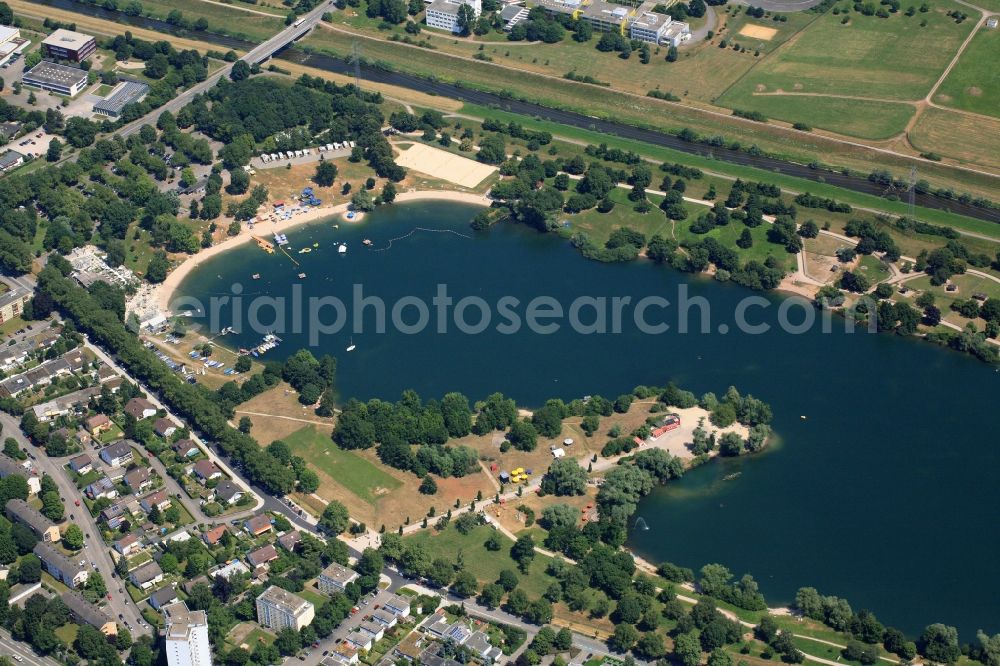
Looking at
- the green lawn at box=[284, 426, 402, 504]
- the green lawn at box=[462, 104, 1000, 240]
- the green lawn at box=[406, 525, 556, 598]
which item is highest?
the green lawn at box=[462, 104, 1000, 240]

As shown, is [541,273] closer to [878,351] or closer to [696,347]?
[696,347]

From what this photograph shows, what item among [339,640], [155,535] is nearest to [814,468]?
[339,640]

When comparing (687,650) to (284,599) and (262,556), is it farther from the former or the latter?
(262,556)

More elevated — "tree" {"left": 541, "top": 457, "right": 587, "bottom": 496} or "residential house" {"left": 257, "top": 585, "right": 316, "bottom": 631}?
"tree" {"left": 541, "top": 457, "right": 587, "bottom": 496}

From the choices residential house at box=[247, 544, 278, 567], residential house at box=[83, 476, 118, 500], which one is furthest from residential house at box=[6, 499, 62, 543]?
residential house at box=[247, 544, 278, 567]

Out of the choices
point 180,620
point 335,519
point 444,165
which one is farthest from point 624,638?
point 444,165

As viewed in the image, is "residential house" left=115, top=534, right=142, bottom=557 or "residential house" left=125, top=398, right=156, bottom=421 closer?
"residential house" left=115, top=534, right=142, bottom=557

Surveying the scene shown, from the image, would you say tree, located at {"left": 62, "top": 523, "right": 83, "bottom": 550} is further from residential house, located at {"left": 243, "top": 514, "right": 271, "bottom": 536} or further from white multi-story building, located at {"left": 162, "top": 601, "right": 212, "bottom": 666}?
white multi-story building, located at {"left": 162, "top": 601, "right": 212, "bottom": 666}
